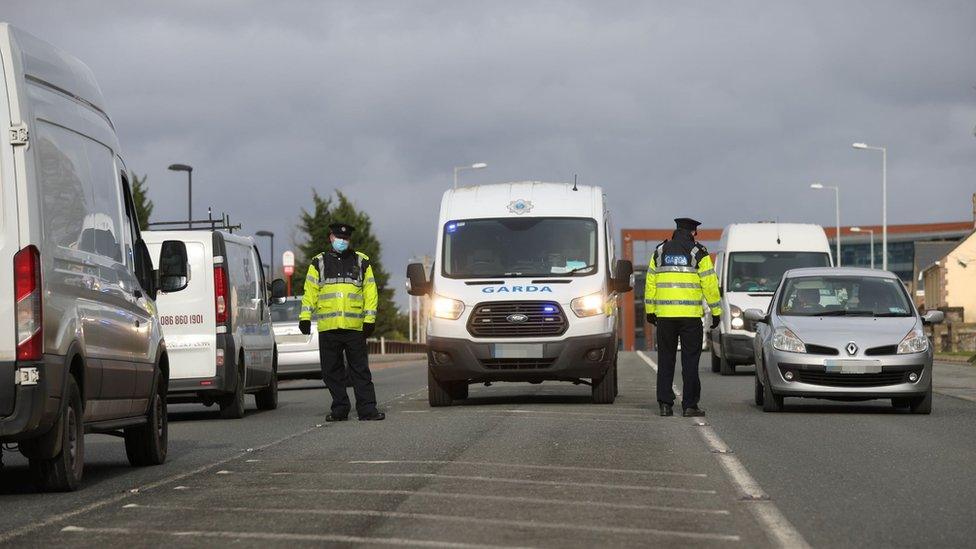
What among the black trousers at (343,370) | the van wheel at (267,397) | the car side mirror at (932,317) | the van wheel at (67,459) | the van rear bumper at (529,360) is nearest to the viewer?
the van wheel at (67,459)

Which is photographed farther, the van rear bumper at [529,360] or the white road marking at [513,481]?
the van rear bumper at [529,360]

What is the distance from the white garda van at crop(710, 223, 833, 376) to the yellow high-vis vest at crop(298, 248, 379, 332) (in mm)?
13628

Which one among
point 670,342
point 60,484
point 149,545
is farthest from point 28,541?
point 670,342

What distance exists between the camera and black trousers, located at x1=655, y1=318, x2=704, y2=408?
1711cm

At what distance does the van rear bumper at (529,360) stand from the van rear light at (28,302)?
975cm

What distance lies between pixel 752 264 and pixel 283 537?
23355 millimetres

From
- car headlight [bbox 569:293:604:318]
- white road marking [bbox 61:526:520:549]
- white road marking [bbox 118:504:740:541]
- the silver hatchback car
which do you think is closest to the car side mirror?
the silver hatchback car

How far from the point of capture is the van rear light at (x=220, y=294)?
17.9 meters

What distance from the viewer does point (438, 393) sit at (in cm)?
1939

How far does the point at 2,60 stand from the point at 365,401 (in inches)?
318

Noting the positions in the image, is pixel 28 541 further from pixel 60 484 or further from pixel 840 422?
pixel 840 422

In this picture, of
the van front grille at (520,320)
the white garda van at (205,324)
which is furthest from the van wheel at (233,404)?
the van front grille at (520,320)

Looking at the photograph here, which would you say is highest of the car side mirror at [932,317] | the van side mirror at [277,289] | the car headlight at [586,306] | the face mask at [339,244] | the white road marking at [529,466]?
the face mask at [339,244]

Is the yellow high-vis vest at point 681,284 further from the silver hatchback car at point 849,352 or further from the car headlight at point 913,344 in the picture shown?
the car headlight at point 913,344
